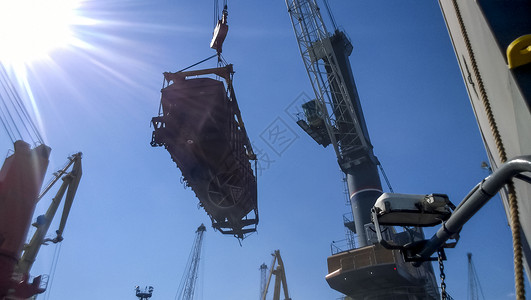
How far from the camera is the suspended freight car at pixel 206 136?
2197cm

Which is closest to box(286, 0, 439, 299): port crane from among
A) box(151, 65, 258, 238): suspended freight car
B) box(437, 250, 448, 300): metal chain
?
box(151, 65, 258, 238): suspended freight car

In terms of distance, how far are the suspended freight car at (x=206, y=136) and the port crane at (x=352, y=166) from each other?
12.5m

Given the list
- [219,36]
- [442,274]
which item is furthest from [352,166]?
[442,274]

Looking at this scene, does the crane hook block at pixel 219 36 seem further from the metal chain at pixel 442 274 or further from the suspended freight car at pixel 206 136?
the metal chain at pixel 442 274

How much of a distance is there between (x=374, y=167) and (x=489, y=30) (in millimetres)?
36557

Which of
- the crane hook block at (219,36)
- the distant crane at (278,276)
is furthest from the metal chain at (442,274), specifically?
the distant crane at (278,276)

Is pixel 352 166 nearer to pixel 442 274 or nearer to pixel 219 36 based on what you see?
pixel 219 36

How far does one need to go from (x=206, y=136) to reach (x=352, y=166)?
818 inches

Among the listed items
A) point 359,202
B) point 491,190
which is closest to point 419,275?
point 359,202

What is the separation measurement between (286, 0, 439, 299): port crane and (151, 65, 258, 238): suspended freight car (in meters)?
12.5

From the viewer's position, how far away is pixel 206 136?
2230 centimetres

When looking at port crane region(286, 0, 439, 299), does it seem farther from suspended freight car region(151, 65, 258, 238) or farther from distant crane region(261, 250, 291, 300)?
distant crane region(261, 250, 291, 300)

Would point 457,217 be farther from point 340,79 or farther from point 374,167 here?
point 340,79

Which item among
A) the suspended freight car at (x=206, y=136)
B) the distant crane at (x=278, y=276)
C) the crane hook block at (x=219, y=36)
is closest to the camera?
the suspended freight car at (x=206, y=136)
